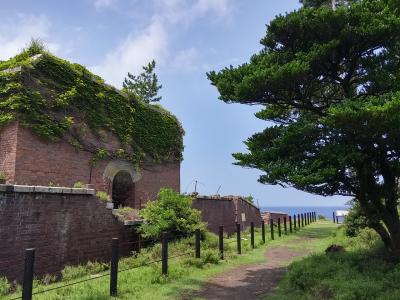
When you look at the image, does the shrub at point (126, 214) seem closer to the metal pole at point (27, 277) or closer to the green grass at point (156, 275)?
the green grass at point (156, 275)

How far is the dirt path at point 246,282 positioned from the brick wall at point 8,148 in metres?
8.62

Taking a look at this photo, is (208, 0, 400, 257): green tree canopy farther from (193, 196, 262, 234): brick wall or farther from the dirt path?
(193, 196, 262, 234): brick wall

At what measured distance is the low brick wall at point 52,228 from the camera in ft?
31.6

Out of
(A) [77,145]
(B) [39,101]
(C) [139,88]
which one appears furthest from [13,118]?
(C) [139,88]

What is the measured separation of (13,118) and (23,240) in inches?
249

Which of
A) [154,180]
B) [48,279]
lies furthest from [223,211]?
[48,279]

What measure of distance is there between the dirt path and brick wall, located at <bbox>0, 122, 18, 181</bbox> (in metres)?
8.62

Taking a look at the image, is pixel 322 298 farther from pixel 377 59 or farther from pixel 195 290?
pixel 377 59

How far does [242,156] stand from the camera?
9.45 meters

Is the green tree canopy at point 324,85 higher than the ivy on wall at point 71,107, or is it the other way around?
the ivy on wall at point 71,107

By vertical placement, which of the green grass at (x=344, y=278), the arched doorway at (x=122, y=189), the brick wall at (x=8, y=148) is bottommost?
the green grass at (x=344, y=278)

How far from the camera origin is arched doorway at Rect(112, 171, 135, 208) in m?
19.8

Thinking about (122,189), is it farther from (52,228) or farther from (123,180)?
(52,228)

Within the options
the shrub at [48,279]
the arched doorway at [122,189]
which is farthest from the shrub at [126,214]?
the arched doorway at [122,189]
